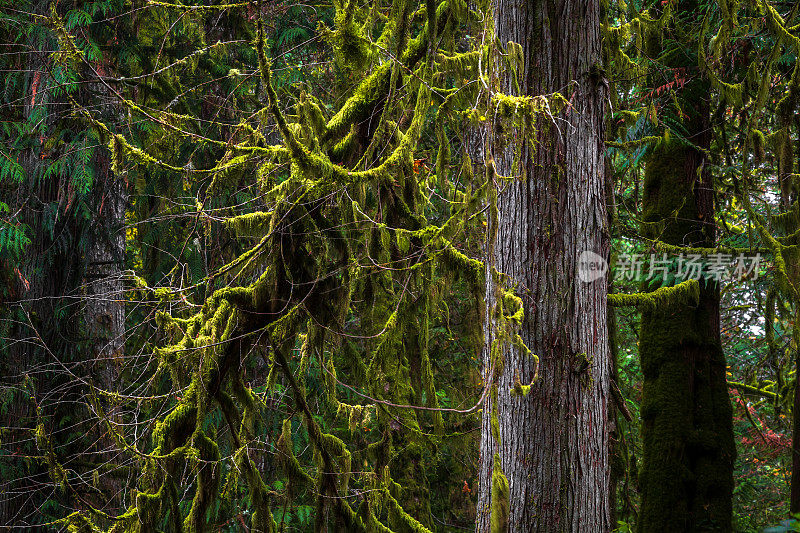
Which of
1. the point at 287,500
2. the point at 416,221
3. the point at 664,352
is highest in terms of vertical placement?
the point at 416,221

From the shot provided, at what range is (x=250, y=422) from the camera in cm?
339

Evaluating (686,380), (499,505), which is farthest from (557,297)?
(686,380)

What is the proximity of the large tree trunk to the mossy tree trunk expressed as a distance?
102 inches

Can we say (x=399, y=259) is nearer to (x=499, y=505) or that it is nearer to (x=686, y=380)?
(x=499, y=505)

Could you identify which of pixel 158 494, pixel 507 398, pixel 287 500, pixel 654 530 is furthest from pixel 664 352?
pixel 158 494

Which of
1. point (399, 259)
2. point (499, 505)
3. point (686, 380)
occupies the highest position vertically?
point (399, 259)

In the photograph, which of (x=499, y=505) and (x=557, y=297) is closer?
(x=499, y=505)

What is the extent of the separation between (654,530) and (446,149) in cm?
410

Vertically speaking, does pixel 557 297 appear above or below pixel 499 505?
above

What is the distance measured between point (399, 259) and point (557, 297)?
88 cm

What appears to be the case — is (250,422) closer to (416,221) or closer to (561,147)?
(416,221)

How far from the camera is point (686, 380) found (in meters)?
5.94

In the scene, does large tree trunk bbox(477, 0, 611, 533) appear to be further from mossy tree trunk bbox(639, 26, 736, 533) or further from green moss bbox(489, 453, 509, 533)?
mossy tree trunk bbox(639, 26, 736, 533)

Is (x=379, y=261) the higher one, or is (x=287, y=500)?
(x=379, y=261)
